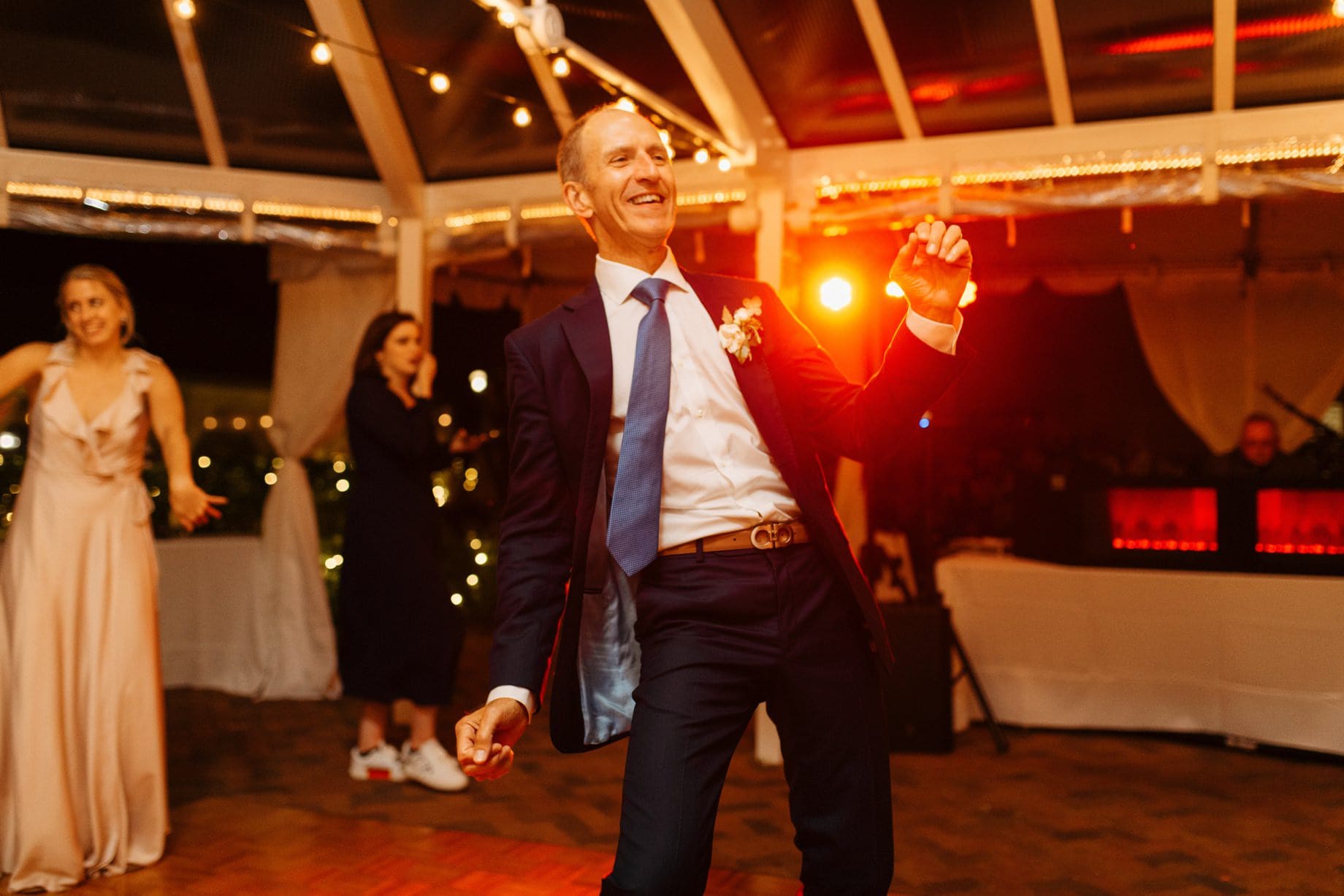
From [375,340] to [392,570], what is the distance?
93cm

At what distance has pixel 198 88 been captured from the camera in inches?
Answer: 211

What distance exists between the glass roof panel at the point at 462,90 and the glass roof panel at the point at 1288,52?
302 cm

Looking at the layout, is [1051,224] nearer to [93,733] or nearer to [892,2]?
[892,2]

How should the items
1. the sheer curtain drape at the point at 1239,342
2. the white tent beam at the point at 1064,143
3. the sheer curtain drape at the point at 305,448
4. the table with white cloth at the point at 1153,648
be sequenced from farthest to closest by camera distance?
the sheer curtain drape at the point at 1239,342, the sheer curtain drape at the point at 305,448, the table with white cloth at the point at 1153,648, the white tent beam at the point at 1064,143

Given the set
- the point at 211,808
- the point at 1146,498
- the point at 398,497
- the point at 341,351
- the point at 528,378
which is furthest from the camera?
the point at 341,351

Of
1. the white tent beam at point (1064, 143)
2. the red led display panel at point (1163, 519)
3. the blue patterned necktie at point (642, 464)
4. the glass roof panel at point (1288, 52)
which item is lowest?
the red led display panel at point (1163, 519)

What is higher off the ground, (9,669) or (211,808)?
(9,669)

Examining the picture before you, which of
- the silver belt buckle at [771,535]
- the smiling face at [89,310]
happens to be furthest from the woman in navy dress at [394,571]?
the silver belt buckle at [771,535]

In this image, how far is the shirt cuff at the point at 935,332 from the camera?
66.1 inches

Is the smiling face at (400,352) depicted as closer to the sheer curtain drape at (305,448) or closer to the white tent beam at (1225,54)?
the sheer curtain drape at (305,448)

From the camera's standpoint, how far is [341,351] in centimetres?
627

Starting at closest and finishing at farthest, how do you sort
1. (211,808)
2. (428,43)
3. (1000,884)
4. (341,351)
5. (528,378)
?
1. (528,378)
2. (1000,884)
3. (211,808)
4. (428,43)
5. (341,351)

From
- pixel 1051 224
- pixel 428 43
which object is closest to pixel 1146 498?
pixel 1051 224

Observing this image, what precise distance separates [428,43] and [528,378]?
3976 mm
